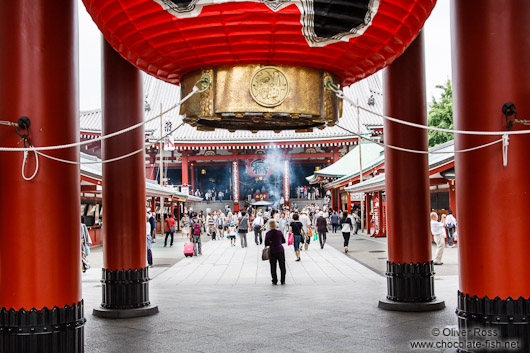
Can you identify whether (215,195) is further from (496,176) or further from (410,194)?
(496,176)

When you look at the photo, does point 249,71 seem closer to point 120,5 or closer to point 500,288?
point 120,5

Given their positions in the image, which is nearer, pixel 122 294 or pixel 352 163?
pixel 122 294

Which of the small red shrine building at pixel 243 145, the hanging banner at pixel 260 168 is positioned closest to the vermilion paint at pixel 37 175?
the small red shrine building at pixel 243 145

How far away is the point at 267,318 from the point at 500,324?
343 centimetres

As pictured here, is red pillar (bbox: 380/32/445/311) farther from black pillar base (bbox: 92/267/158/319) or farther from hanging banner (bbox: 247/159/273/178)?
hanging banner (bbox: 247/159/273/178)

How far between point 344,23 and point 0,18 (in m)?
2.43

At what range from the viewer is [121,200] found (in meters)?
6.91

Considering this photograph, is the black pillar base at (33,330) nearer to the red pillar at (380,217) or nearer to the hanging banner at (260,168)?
the red pillar at (380,217)

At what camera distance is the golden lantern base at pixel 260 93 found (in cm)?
314

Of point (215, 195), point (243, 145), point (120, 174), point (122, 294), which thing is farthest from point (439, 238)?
point (215, 195)

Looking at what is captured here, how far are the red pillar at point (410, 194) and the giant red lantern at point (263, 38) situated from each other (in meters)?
3.59

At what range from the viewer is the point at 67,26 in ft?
13.4

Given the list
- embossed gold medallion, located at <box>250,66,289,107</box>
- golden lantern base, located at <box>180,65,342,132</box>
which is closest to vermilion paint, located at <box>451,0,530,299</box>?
golden lantern base, located at <box>180,65,342,132</box>

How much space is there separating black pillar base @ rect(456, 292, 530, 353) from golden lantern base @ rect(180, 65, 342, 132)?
1887mm
